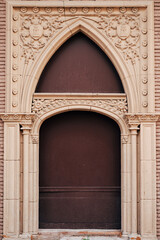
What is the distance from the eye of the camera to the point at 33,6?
299 inches

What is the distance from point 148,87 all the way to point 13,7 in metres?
3.70

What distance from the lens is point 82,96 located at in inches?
303

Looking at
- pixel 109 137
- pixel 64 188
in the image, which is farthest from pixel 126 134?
pixel 64 188

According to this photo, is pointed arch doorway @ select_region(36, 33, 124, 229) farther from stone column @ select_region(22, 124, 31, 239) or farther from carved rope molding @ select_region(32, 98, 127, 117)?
stone column @ select_region(22, 124, 31, 239)

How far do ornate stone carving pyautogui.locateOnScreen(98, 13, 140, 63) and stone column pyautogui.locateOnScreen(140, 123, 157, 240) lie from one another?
→ 5.63 feet

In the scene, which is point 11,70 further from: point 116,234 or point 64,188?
point 116,234

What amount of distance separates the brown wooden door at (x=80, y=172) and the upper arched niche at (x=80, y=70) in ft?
2.52

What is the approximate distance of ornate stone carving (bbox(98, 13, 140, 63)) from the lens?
25.0 feet

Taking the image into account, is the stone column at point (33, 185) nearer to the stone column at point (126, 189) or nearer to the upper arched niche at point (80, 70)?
the upper arched niche at point (80, 70)

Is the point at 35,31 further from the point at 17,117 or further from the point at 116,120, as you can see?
the point at 116,120

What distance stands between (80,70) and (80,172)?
99.8 inches

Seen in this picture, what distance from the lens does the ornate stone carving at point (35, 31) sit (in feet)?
25.1

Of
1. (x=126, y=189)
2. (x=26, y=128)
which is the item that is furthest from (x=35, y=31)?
(x=126, y=189)

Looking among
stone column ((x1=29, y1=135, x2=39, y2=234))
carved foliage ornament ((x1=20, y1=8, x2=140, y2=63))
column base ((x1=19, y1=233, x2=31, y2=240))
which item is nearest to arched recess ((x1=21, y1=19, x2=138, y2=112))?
carved foliage ornament ((x1=20, y1=8, x2=140, y2=63))
